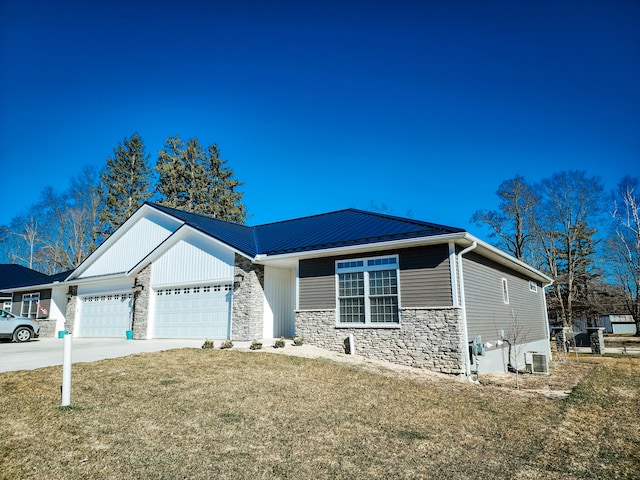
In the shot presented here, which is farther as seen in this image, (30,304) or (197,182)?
(197,182)

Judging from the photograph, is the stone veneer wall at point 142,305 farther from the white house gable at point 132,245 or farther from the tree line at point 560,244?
the tree line at point 560,244

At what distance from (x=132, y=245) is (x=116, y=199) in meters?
22.4

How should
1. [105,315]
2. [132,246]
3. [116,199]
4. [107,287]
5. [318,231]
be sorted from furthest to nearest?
[116,199]
[132,246]
[107,287]
[105,315]
[318,231]

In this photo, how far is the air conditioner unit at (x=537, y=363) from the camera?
1365 cm

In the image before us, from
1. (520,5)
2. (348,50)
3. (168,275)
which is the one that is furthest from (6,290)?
(520,5)

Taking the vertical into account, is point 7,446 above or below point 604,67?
below

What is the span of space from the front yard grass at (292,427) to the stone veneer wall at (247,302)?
497cm

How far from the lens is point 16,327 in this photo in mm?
17938

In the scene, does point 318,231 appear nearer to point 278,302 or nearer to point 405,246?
point 278,302

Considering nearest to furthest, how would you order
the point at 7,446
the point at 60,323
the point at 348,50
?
1. the point at 7,446
2. the point at 348,50
3. the point at 60,323

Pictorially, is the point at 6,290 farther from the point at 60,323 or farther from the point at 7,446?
the point at 7,446

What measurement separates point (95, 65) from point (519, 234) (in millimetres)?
28432

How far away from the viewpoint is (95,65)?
53.4 feet

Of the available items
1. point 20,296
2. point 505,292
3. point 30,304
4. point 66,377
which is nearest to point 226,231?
point 505,292
